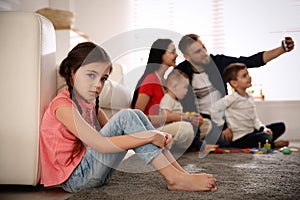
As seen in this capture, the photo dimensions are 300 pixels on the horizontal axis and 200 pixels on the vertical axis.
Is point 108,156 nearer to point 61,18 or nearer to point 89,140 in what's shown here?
point 89,140

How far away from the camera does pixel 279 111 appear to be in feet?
10.7

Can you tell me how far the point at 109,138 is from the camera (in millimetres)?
1063

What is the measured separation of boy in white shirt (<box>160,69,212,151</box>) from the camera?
1.97 m

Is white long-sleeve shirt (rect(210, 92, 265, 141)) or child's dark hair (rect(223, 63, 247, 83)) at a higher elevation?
child's dark hair (rect(223, 63, 247, 83))

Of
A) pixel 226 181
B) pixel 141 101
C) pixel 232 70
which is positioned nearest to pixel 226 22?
pixel 232 70

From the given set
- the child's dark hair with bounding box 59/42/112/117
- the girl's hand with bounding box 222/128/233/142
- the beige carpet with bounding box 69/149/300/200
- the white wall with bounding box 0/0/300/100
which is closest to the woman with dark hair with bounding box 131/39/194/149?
the beige carpet with bounding box 69/149/300/200

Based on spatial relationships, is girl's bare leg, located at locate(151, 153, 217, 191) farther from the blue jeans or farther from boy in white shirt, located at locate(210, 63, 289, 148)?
boy in white shirt, located at locate(210, 63, 289, 148)

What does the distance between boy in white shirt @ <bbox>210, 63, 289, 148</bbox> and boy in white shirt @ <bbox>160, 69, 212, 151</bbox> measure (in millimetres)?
256

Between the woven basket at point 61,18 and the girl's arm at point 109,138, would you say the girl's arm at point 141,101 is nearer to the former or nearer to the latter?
the girl's arm at point 109,138

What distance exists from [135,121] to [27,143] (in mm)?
343

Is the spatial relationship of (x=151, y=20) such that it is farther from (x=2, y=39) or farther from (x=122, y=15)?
(x=2, y=39)

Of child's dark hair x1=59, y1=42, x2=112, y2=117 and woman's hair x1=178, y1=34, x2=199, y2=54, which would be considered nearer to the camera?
child's dark hair x1=59, y1=42, x2=112, y2=117

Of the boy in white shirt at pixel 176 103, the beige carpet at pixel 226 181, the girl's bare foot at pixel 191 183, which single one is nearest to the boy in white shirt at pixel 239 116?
the boy in white shirt at pixel 176 103

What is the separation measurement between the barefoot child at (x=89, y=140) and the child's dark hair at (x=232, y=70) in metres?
1.51
